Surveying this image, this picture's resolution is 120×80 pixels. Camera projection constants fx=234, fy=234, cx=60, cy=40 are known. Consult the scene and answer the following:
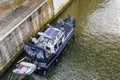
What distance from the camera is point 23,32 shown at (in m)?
23.3

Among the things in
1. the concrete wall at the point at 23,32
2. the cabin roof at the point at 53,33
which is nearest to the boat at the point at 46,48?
the cabin roof at the point at 53,33

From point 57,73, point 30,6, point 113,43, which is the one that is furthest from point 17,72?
point 113,43

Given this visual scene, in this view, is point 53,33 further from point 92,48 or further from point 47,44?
point 92,48

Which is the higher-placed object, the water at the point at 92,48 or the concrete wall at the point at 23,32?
the concrete wall at the point at 23,32

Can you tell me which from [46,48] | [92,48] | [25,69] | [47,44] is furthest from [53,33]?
[25,69]

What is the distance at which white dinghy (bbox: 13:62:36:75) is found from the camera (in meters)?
20.2

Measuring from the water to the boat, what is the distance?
79 cm

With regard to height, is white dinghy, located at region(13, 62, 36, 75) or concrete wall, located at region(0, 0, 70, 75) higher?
concrete wall, located at region(0, 0, 70, 75)

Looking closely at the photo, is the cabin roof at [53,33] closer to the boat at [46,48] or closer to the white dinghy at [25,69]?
the boat at [46,48]

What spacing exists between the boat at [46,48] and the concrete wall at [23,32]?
146 centimetres

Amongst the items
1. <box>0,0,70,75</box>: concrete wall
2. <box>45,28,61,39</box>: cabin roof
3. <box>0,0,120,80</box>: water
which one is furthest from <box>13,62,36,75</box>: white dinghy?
<box>45,28,61,39</box>: cabin roof

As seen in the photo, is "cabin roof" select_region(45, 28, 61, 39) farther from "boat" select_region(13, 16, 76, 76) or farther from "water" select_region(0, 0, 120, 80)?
"water" select_region(0, 0, 120, 80)

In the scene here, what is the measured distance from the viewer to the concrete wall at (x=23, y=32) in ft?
69.2

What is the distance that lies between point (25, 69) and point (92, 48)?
7.54m
